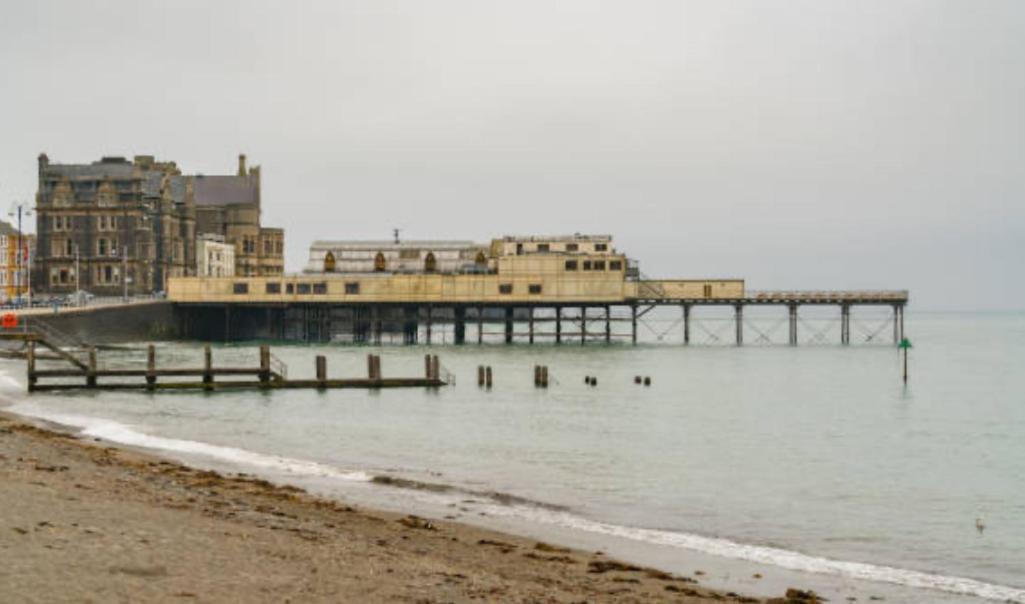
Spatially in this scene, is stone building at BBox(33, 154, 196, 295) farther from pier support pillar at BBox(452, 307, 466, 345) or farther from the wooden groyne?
the wooden groyne

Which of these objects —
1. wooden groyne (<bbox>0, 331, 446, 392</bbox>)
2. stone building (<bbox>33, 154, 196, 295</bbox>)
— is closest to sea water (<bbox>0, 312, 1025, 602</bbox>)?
wooden groyne (<bbox>0, 331, 446, 392</bbox>)

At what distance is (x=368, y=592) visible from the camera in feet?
50.9

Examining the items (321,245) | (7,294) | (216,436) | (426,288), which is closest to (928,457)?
(216,436)

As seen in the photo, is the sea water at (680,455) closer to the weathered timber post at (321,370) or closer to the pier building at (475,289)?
the weathered timber post at (321,370)

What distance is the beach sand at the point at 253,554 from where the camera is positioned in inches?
582

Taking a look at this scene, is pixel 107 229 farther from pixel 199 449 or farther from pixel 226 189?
pixel 199 449

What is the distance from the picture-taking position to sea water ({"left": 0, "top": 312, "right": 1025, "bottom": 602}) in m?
24.2

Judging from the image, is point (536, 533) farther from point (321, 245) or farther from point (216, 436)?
point (321, 245)

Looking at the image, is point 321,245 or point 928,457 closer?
point 928,457

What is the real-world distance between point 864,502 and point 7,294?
149121 millimetres

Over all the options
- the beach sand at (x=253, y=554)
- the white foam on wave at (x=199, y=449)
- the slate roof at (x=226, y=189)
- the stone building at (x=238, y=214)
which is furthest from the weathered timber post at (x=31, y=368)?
the slate roof at (x=226, y=189)

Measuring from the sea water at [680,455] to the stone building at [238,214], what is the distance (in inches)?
3788

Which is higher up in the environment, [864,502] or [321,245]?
[321,245]

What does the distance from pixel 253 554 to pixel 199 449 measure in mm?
20372
